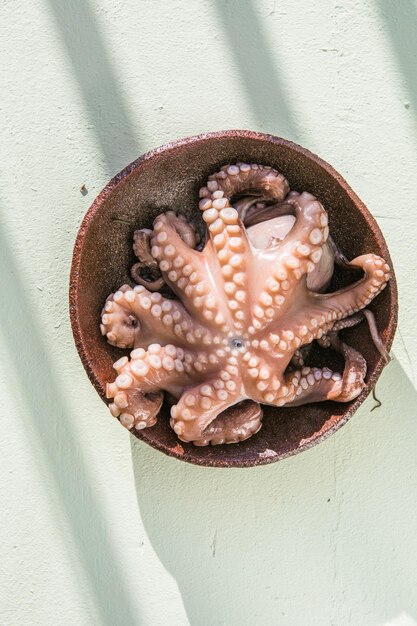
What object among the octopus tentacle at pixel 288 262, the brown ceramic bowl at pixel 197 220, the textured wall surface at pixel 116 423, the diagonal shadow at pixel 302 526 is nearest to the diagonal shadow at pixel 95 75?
the textured wall surface at pixel 116 423

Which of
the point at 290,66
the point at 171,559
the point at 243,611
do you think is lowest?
the point at 243,611

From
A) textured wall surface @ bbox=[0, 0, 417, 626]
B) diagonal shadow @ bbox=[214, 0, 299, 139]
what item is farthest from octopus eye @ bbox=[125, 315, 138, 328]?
diagonal shadow @ bbox=[214, 0, 299, 139]

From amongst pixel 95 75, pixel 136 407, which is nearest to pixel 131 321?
pixel 136 407

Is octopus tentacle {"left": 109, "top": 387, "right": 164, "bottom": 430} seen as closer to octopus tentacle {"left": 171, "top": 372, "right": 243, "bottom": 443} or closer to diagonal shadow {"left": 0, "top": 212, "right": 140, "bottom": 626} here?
octopus tentacle {"left": 171, "top": 372, "right": 243, "bottom": 443}

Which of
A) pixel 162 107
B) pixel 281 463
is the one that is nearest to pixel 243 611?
pixel 281 463

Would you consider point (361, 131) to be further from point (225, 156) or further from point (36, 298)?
point (36, 298)

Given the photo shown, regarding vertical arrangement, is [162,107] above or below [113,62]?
below

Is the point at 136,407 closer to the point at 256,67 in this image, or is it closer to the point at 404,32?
the point at 256,67
